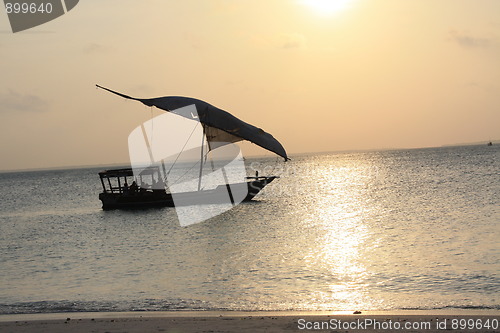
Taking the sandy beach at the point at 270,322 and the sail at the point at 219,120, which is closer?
the sandy beach at the point at 270,322

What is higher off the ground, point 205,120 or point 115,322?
point 205,120

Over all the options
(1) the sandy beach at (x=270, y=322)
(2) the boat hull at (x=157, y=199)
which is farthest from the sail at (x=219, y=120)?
(1) the sandy beach at (x=270, y=322)

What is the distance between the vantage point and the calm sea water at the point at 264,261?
1872cm

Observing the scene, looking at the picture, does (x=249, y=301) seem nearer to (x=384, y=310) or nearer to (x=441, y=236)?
(x=384, y=310)

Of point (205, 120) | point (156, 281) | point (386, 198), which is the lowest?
point (386, 198)

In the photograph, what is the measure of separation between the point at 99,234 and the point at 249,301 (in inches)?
968

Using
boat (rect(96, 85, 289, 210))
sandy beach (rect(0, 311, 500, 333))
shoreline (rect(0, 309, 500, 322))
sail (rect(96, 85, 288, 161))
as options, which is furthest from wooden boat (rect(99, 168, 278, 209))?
sandy beach (rect(0, 311, 500, 333))

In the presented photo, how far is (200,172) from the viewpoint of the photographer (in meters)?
57.5

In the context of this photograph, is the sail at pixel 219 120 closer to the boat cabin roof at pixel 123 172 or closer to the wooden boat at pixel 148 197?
the boat cabin roof at pixel 123 172

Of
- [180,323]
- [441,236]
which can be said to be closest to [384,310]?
[180,323]

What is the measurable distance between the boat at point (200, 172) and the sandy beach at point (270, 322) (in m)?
32.6

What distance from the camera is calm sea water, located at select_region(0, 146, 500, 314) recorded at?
18.7 m

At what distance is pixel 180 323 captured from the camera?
15.2m

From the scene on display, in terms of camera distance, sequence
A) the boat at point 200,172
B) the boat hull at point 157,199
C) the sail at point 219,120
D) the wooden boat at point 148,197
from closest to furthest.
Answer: the sail at point 219,120, the boat at point 200,172, the wooden boat at point 148,197, the boat hull at point 157,199
